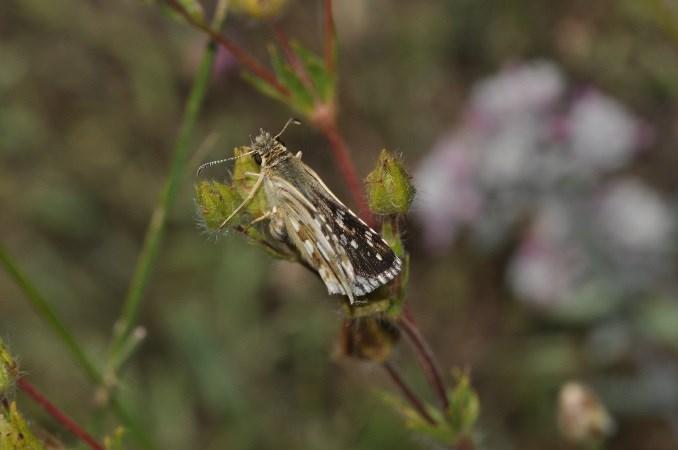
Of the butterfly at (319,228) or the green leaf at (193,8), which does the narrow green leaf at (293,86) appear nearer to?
the green leaf at (193,8)

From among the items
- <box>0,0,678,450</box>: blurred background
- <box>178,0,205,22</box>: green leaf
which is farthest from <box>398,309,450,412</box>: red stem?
<box>0,0,678,450</box>: blurred background

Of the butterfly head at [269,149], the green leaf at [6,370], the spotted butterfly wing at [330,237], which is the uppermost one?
the butterfly head at [269,149]

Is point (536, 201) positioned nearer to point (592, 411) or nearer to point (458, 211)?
point (458, 211)

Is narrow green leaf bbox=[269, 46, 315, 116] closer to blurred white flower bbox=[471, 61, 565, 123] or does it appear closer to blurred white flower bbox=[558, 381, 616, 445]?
blurred white flower bbox=[558, 381, 616, 445]

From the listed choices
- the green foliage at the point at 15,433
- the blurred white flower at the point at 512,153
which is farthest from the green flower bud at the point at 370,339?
the blurred white flower at the point at 512,153

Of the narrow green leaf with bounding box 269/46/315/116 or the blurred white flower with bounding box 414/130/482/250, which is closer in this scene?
the narrow green leaf with bounding box 269/46/315/116

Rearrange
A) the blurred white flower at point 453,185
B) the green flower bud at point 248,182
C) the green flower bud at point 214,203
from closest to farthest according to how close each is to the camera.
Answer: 1. the green flower bud at point 214,203
2. the green flower bud at point 248,182
3. the blurred white flower at point 453,185
